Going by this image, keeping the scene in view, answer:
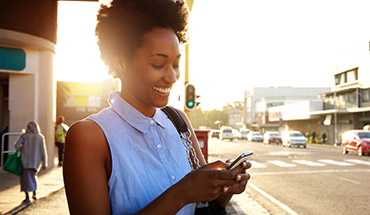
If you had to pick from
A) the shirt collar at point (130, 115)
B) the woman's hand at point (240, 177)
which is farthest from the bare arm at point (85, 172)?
the woman's hand at point (240, 177)

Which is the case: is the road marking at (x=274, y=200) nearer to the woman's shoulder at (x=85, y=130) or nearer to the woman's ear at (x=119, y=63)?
the woman's ear at (x=119, y=63)

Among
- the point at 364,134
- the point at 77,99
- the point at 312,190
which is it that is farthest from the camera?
the point at 77,99

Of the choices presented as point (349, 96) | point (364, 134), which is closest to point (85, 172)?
point (364, 134)

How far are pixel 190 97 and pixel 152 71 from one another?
8534mm

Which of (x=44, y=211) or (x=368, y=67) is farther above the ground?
(x=368, y=67)

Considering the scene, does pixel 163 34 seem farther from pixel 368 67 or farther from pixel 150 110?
pixel 368 67

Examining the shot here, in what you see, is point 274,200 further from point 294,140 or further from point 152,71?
point 294,140

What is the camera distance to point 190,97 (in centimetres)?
994

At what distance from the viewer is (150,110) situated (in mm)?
1507

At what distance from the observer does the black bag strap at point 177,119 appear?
1.65 m

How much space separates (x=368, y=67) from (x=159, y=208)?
41.1 metres

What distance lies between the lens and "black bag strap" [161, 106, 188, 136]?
1.65 m

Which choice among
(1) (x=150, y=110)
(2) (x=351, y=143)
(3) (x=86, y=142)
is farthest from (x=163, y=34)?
(2) (x=351, y=143)

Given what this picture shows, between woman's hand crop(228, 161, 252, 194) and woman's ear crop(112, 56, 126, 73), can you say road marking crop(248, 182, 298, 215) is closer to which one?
woman's hand crop(228, 161, 252, 194)
